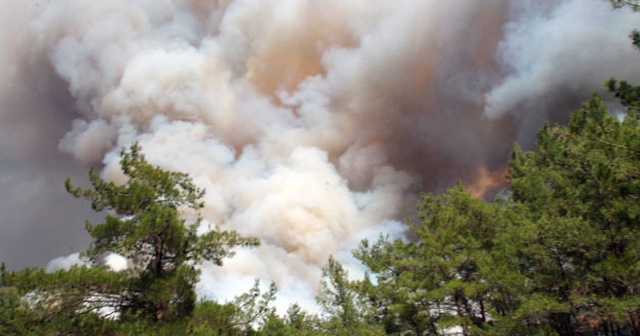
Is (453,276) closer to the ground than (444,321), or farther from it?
farther from it

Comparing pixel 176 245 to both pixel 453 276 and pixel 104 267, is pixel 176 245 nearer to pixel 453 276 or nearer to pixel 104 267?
pixel 104 267

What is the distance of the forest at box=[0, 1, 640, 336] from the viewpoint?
38.9 feet

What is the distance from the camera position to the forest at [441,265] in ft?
38.9

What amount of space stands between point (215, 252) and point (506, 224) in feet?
60.1

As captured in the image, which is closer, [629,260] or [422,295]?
[629,260]

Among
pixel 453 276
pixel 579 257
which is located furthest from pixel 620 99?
pixel 453 276

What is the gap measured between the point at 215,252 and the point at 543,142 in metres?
31.4

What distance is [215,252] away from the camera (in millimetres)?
14508

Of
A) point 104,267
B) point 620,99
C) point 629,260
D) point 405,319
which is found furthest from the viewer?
point 405,319

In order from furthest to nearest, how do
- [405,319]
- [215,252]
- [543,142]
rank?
[543,142] → [405,319] → [215,252]

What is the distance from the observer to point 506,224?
963 inches

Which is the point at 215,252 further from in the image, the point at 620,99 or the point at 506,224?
the point at 506,224

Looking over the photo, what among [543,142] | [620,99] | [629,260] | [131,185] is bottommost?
[629,260]

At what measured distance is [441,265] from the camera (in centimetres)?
2355
